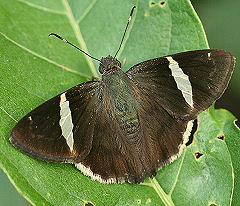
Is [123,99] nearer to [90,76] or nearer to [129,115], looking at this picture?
[129,115]

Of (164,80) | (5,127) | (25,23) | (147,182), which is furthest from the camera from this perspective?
(25,23)

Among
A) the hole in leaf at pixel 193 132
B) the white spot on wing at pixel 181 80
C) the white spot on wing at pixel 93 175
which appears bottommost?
the hole in leaf at pixel 193 132

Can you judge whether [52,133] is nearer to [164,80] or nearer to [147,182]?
[147,182]

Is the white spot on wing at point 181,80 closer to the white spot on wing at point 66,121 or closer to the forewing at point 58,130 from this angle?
the forewing at point 58,130

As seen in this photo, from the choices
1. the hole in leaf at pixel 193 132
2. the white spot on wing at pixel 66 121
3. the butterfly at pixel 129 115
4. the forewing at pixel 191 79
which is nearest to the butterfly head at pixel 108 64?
the butterfly at pixel 129 115

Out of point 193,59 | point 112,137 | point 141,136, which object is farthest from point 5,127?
point 193,59

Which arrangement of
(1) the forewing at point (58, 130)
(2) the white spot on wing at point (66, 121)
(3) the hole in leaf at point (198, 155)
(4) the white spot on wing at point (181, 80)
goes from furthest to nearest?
(4) the white spot on wing at point (181, 80) → (3) the hole in leaf at point (198, 155) → (2) the white spot on wing at point (66, 121) → (1) the forewing at point (58, 130)

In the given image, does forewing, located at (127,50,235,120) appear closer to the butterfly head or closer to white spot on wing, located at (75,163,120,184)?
the butterfly head
